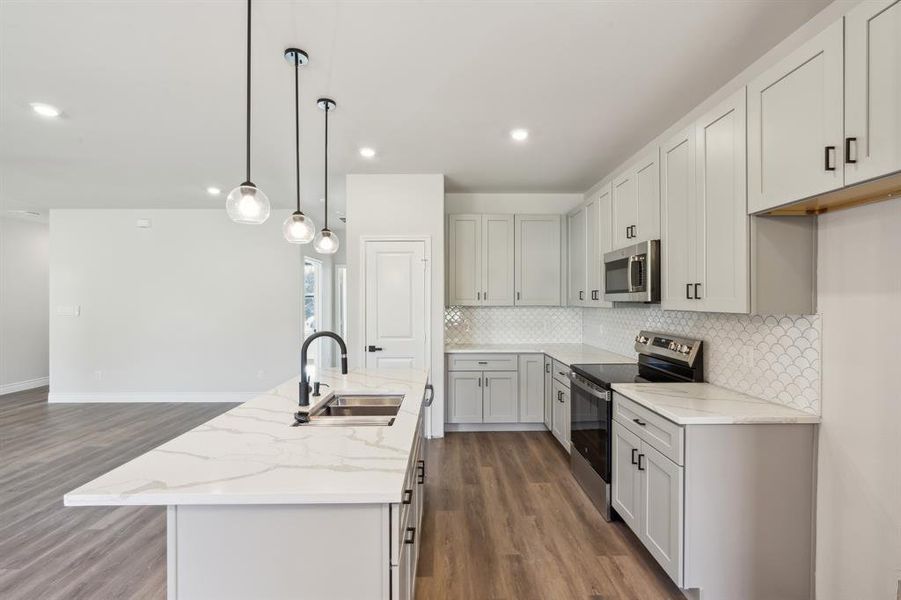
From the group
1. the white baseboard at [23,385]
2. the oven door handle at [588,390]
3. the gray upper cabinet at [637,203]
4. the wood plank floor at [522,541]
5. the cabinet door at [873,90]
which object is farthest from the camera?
the white baseboard at [23,385]

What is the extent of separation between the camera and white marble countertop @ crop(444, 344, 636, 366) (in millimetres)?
3561

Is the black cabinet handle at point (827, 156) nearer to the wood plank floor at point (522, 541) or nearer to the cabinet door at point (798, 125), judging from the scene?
the cabinet door at point (798, 125)

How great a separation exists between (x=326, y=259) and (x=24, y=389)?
493 cm

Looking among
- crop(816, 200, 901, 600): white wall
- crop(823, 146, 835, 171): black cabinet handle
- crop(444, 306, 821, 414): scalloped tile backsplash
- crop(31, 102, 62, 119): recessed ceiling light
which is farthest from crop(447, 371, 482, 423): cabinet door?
crop(31, 102, 62, 119): recessed ceiling light

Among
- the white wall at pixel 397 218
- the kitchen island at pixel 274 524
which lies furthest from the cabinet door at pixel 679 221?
the white wall at pixel 397 218

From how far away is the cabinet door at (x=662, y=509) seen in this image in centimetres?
182

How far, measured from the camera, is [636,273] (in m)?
2.71

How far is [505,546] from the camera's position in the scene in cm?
231

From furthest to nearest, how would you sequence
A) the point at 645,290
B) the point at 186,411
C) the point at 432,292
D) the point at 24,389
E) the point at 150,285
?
the point at 24,389 → the point at 150,285 → the point at 186,411 → the point at 432,292 → the point at 645,290

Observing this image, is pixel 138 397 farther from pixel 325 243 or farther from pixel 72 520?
pixel 325 243

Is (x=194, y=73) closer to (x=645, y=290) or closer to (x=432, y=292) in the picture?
(x=432, y=292)

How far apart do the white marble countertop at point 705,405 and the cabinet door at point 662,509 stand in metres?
0.24

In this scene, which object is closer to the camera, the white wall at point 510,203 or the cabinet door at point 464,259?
the cabinet door at point 464,259

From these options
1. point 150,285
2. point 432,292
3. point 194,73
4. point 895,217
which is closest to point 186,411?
point 150,285
